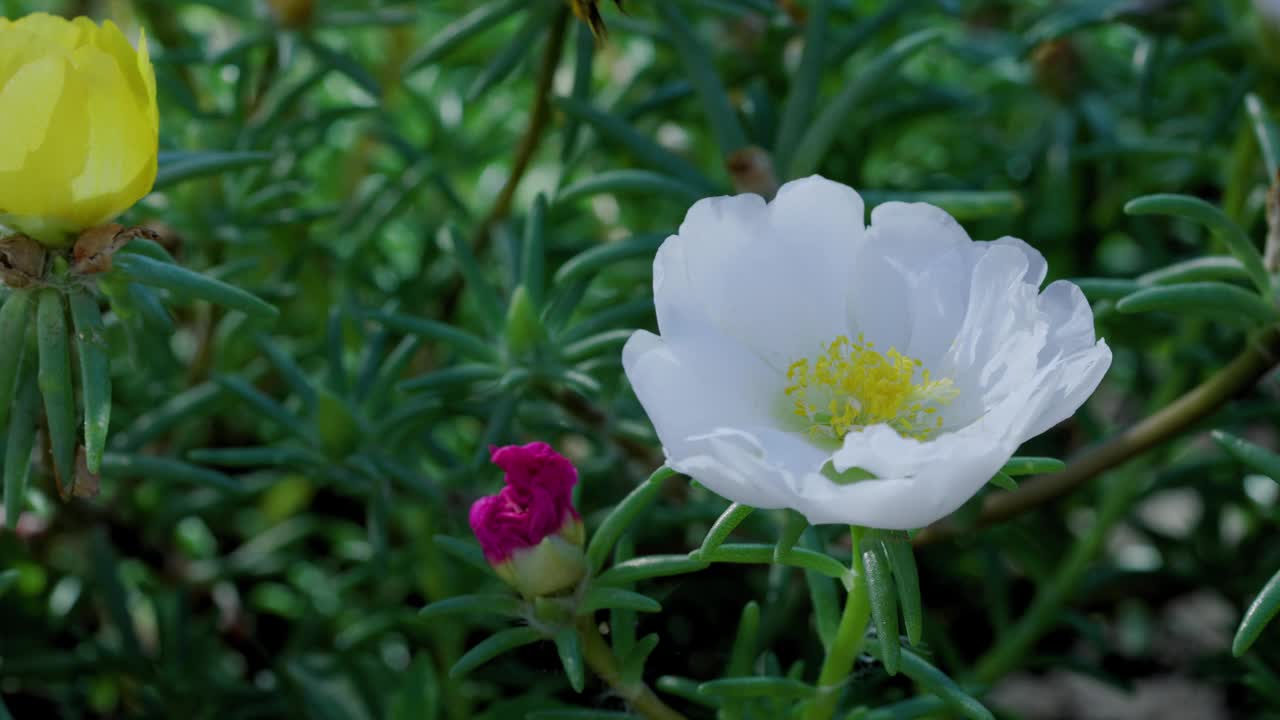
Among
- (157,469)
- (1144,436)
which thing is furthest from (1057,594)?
(157,469)

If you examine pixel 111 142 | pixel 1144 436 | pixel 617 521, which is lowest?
pixel 1144 436

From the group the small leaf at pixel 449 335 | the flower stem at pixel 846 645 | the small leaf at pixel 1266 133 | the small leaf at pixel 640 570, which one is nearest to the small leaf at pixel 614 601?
the small leaf at pixel 640 570

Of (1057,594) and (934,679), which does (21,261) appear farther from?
(1057,594)

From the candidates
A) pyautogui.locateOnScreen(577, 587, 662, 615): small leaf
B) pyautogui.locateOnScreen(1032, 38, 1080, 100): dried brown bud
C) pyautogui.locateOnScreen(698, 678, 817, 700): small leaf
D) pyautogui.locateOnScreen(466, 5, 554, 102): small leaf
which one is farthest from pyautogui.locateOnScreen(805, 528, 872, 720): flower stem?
pyautogui.locateOnScreen(1032, 38, 1080, 100): dried brown bud

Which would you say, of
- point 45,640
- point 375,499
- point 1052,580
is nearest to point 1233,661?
point 1052,580

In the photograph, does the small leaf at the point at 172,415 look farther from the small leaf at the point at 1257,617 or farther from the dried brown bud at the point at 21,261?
the small leaf at the point at 1257,617

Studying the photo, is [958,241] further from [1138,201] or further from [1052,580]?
[1052,580]

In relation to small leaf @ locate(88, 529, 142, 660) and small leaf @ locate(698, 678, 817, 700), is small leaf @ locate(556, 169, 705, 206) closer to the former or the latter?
Answer: small leaf @ locate(698, 678, 817, 700)
